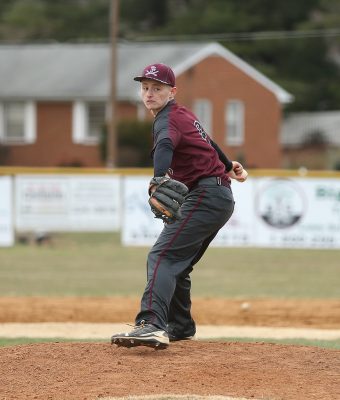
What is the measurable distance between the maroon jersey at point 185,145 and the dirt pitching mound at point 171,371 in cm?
115

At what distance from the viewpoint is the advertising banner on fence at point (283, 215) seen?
1678 centimetres

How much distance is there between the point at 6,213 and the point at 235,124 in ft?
80.8

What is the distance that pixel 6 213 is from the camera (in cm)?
1738

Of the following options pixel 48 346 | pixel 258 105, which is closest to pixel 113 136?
pixel 258 105

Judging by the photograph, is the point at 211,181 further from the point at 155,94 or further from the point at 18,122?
the point at 18,122

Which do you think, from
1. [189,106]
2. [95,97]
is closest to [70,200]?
[95,97]

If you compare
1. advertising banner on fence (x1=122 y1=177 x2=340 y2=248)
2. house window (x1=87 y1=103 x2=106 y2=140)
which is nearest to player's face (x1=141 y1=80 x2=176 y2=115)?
advertising banner on fence (x1=122 y1=177 x2=340 y2=248)

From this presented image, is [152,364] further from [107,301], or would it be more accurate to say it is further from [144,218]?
[144,218]

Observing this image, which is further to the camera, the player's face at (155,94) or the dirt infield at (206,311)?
the dirt infield at (206,311)

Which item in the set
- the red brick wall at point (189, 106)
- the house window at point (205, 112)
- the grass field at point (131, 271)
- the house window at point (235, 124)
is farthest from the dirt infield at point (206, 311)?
the house window at point (235, 124)

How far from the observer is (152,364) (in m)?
6.07

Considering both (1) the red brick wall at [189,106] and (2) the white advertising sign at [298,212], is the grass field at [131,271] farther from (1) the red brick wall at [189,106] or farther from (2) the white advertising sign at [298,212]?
(1) the red brick wall at [189,106]

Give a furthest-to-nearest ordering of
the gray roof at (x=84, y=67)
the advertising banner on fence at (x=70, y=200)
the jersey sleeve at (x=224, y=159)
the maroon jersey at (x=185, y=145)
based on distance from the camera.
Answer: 1. the gray roof at (x=84, y=67)
2. the advertising banner on fence at (x=70, y=200)
3. the jersey sleeve at (x=224, y=159)
4. the maroon jersey at (x=185, y=145)

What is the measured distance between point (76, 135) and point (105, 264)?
851 inches
